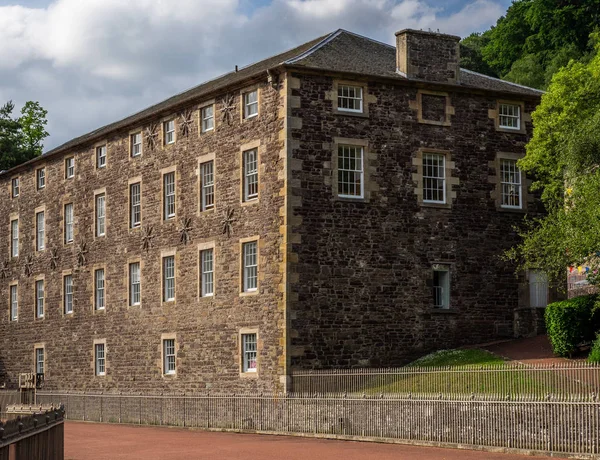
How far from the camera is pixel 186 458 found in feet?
85.9

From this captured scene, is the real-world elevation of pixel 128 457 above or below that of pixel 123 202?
below

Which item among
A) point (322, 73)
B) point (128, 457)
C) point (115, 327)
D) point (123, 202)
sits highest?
point (322, 73)

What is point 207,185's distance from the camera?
44.0 meters

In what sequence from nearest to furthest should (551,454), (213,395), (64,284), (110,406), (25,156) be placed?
(551,454) < (213,395) < (110,406) < (64,284) < (25,156)

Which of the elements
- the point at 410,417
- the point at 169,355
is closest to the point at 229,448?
the point at 410,417

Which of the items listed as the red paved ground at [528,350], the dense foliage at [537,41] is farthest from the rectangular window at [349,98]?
the dense foliage at [537,41]

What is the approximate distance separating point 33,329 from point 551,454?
120 ft

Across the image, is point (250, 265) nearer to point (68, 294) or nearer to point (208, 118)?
point (208, 118)

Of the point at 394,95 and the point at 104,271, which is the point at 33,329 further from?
the point at 394,95

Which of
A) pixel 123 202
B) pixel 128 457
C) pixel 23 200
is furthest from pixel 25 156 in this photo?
pixel 128 457

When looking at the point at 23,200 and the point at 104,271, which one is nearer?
the point at 104,271

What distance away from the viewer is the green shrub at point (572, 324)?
34844mm

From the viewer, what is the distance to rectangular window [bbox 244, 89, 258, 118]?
1630 inches

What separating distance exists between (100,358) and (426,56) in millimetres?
19406
